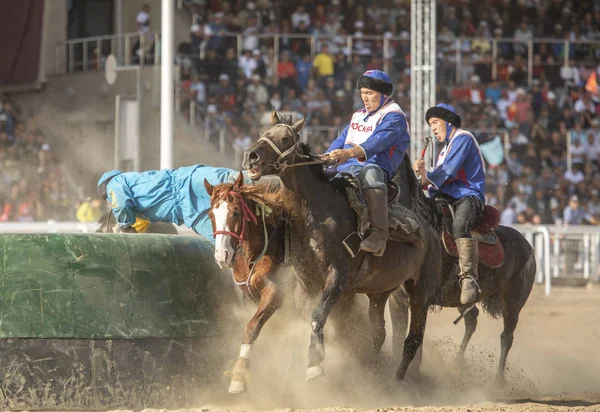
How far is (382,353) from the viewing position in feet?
28.1

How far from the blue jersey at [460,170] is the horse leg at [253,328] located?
2410 millimetres

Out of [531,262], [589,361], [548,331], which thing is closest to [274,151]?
[531,262]

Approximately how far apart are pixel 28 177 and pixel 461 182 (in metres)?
11.8

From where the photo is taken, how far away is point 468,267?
8.66m

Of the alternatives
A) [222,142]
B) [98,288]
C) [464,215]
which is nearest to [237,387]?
[98,288]

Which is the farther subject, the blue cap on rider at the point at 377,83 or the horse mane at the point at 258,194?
the blue cap on rider at the point at 377,83

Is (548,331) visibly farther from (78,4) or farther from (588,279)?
(78,4)

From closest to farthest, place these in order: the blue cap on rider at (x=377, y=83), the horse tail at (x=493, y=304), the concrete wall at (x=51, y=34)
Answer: the blue cap on rider at (x=377, y=83) → the horse tail at (x=493, y=304) → the concrete wall at (x=51, y=34)

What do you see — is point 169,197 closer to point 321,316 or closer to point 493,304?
point 321,316

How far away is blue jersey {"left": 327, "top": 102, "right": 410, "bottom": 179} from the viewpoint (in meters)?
7.62

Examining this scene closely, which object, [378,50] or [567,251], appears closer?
[567,251]

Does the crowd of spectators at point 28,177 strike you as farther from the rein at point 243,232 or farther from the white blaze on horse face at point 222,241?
the white blaze on horse face at point 222,241

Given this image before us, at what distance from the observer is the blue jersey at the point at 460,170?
8.77m

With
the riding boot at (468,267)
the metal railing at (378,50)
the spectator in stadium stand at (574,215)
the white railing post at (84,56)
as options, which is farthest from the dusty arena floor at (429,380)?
the white railing post at (84,56)
